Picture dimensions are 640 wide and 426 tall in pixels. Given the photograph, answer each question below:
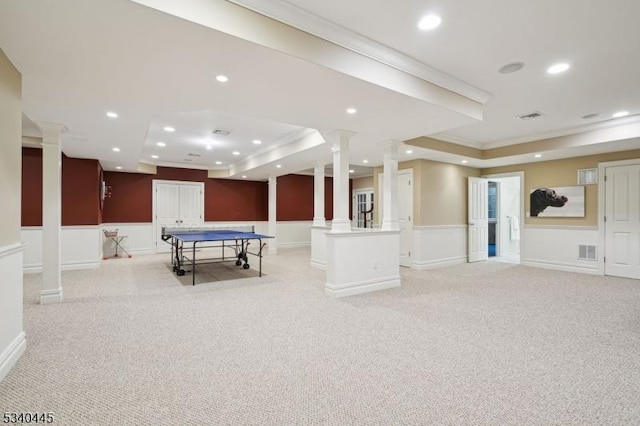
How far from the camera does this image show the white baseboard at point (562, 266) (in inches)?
226

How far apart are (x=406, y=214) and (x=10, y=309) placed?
609cm

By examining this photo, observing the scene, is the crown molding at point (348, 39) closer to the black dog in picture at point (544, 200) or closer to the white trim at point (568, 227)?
the black dog in picture at point (544, 200)

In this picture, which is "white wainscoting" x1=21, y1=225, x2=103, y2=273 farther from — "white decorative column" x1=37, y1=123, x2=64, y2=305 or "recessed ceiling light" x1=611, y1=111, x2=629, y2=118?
"recessed ceiling light" x1=611, y1=111, x2=629, y2=118

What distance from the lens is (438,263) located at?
21.5ft

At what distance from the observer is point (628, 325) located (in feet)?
10.2

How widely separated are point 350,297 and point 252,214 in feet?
22.3

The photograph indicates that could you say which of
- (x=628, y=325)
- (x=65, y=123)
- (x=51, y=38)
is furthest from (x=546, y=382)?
(x=65, y=123)

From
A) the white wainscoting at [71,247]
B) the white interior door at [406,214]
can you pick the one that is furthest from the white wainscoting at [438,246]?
the white wainscoting at [71,247]

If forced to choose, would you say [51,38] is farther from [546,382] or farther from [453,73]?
[546,382]

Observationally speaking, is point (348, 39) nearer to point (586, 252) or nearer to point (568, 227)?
point (568, 227)

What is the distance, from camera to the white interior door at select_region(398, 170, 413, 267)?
21.2 ft

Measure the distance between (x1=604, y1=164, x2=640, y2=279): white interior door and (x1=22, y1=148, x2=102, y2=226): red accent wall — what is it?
10.1 metres

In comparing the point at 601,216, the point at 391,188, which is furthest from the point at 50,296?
the point at 601,216

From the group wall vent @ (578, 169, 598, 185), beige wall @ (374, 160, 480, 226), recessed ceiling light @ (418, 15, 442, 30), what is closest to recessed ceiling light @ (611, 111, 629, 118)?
wall vent @ (578, 169, 598, 185)
